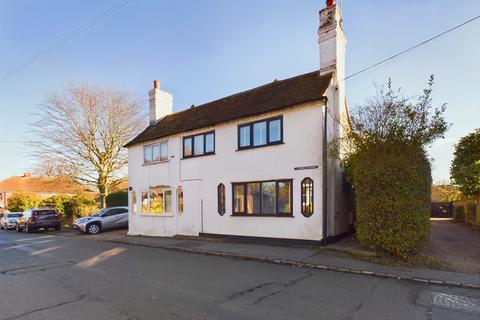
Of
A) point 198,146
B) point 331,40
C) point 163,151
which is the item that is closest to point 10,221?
point 163,151

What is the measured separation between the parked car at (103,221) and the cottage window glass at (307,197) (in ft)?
50.5

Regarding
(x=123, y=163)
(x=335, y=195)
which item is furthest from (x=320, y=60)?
(x=123, y=163)

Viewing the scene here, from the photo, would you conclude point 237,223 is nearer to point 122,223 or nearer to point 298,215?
point 298,215

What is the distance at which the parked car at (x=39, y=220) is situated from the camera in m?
23.6

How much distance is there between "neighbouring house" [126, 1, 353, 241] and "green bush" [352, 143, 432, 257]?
7.35ft

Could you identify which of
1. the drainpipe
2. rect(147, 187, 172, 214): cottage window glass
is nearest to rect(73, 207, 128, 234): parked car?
rect(147, 187, 172, 214): cottage window glass

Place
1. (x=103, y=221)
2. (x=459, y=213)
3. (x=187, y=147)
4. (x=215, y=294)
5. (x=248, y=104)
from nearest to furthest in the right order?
(x=215, y=294)
(x=248, y=104)
(x=187, y=147)
(x=459, y=213)
(x=103, y=221)

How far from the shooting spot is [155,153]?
17.8 metres

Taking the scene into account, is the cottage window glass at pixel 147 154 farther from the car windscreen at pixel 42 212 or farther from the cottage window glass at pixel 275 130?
the car windscreen at pixel 42 212

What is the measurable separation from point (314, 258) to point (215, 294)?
4309 mm

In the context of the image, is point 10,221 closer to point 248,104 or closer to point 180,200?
point 180,200

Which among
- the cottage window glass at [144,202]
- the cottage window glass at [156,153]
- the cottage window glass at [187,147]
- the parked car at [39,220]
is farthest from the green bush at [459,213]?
the parked car at [39,220]

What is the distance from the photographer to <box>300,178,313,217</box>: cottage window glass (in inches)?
450

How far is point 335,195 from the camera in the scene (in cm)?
1246
